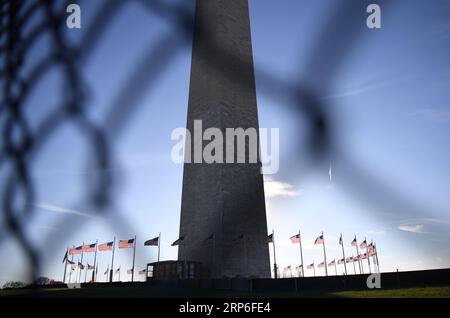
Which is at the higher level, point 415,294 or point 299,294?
point 299,294

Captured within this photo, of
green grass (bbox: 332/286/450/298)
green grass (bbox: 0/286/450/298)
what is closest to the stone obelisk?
green grass (bbox: 0/286/450/298)

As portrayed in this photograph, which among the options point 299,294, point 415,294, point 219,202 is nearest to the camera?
point 415,294

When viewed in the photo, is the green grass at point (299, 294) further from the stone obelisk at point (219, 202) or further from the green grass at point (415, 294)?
the stone obelisk at point (219, 202)

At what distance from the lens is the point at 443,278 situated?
54.6 ft

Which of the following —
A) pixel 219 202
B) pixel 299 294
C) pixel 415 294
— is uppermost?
pixel 219 202

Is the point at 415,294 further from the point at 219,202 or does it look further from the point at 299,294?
the point at 219,202

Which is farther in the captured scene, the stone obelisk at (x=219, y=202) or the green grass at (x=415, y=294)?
the stone obelisk at (x=219, y=202)

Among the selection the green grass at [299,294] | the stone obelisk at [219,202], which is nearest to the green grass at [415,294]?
the green grass at [299,294]

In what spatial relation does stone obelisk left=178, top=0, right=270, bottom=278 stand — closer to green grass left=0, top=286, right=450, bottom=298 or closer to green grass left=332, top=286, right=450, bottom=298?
green grass left=0, top=286, right=450, bottom=298

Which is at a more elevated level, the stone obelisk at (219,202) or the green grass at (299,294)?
the stone obelisk at (219,202)

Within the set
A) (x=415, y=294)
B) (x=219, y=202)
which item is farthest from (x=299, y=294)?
(x=219, y=202)

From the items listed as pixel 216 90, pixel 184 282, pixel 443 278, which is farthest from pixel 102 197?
pixel 216 90

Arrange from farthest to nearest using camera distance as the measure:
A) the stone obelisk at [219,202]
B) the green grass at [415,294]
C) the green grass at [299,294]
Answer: the stone obelisk at [219,202], the green grass at [299,294], the green grass at [415,294]
